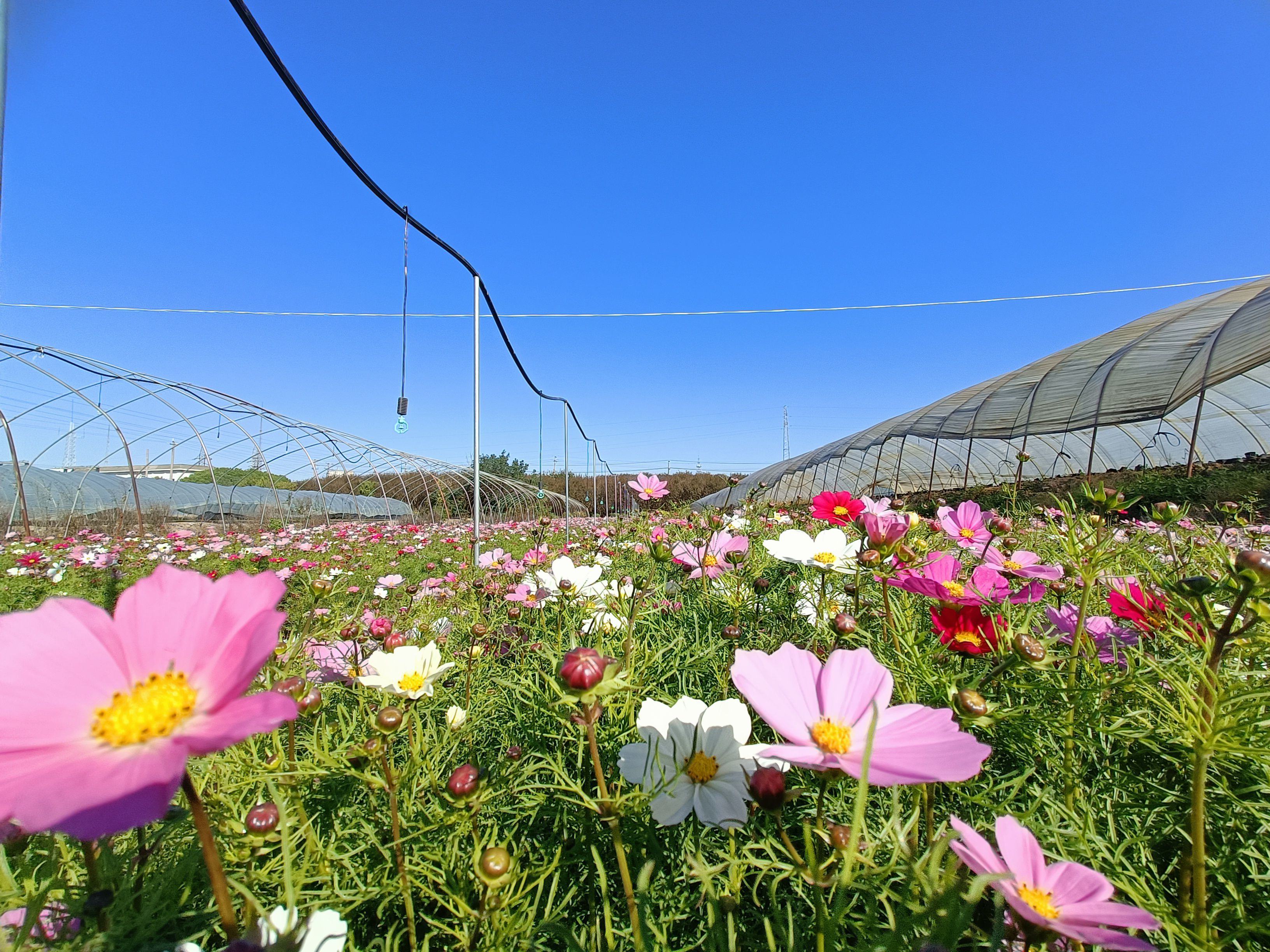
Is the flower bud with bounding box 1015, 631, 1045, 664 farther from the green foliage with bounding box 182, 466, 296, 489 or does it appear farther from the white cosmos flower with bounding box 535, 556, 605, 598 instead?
the green foliage with bounding box 182, 466, 296, 489

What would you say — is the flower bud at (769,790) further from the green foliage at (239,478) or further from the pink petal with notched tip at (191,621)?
the green foliage at (239,478)

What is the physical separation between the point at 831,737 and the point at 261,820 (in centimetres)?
35

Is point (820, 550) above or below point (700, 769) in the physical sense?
above

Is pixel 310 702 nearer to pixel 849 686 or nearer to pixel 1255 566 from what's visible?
pixel 849 686

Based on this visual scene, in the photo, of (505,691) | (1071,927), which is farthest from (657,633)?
(1071,927)

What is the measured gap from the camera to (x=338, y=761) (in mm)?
517

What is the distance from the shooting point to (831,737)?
1.06 ft

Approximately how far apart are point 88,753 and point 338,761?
0.34m

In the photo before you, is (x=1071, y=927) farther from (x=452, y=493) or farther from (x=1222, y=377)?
(x=452, y=493)

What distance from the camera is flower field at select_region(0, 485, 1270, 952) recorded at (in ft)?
0.78

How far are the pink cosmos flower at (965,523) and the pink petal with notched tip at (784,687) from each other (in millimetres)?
502

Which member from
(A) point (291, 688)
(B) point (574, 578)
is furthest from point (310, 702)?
(B) point (574, 578)

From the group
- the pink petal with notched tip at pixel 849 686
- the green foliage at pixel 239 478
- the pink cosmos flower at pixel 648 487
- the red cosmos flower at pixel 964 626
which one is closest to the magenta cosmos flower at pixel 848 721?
the pink petal with notched tip at pixel 849 686

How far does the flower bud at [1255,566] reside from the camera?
1.10 feet
